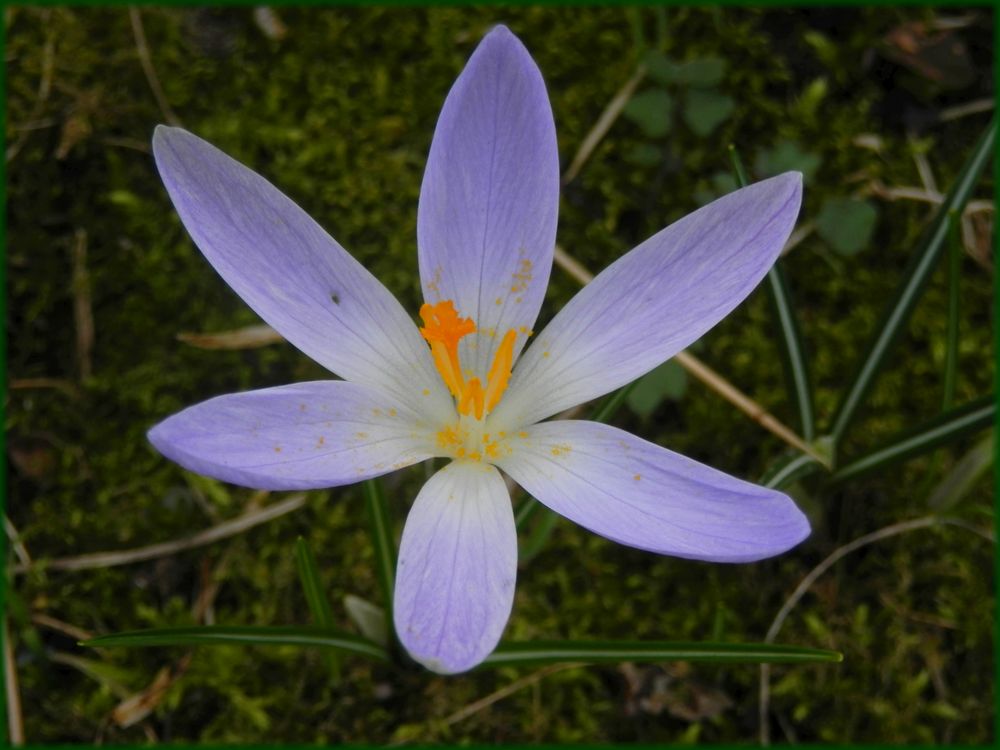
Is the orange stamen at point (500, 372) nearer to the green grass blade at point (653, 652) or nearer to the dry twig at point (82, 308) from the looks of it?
the green grass blade at point (653, 652)

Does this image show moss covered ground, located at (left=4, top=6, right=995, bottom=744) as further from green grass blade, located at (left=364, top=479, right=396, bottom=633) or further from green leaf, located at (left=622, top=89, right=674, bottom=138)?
green grass blade, located at (left=364, top=479, right=396, bottom=633)

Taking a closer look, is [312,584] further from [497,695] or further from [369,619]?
[497,695]

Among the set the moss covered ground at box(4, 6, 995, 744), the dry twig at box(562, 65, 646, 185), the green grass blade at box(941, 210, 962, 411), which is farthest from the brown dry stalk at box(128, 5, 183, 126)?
the green grass blade at box(941, 210, 962, 411)

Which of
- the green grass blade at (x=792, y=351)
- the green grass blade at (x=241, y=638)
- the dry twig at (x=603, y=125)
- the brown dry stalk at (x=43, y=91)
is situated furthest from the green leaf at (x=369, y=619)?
the brown dry stalk at (x=43, y=91)

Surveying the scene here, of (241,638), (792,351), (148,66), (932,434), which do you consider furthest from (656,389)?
(148,66)

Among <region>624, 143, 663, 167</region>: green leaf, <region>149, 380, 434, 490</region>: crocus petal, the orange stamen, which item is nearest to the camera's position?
<region>149, 380, 434, 490</region>: crocus petal
